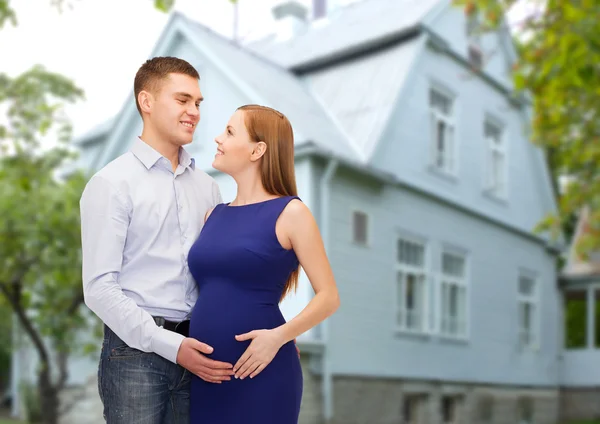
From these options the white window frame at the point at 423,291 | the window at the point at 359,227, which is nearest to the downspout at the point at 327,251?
the window at the point at 359,227

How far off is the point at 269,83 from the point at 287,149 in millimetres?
11465

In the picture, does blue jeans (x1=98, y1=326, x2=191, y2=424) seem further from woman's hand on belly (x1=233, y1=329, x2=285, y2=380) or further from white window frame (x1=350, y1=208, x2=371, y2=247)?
white window frame (x1=350, y1=208, x2=371, y2=247)

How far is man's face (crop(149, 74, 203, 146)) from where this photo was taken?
8.66 ft

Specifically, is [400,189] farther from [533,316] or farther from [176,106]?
[176,106]

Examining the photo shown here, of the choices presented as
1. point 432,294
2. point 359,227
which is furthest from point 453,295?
point 359,227

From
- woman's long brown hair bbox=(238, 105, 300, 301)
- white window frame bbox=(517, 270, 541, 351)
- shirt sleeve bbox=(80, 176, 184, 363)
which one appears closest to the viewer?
shirt sleeve bbox=(80, 176, 184, 363)

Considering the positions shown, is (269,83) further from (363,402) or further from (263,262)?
(263,262)

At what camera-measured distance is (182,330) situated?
2.64 m

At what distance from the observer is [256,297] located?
2.60 meters

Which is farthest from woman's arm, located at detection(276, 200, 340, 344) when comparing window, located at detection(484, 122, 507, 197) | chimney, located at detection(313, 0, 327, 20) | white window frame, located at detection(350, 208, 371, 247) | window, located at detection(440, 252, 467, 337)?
chimney, located at detection(313, 0, 327, 20)

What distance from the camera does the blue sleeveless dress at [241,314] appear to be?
256 centimetres

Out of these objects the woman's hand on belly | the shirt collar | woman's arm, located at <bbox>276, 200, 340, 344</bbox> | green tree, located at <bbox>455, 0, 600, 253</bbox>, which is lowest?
the woman's hand on belly

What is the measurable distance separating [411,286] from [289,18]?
6548mm

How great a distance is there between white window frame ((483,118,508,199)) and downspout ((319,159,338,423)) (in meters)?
5.98
